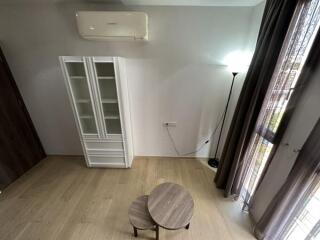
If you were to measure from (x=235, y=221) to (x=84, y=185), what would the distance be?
6.98 ft

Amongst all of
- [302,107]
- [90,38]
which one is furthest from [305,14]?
[90,38]

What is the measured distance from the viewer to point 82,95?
224 cm

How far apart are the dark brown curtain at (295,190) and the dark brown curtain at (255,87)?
0.54 metres

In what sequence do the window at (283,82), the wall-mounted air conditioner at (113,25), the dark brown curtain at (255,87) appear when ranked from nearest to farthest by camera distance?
the window at (283,82)
the dark brown curtain at (255,87)
the wall-mounted air conditioner at (113,25)

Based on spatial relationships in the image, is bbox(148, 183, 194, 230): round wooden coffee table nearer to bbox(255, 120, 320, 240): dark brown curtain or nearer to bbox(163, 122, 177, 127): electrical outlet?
bbox(255, 120, 320, 240): dark brown curtain

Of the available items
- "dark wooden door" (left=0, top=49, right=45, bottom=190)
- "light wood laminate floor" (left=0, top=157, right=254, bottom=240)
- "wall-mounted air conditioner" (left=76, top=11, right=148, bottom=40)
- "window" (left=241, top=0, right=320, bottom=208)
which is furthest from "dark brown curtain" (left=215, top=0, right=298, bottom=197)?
"dark wooden door" (left=0, top=49, right=45, bottom=190)

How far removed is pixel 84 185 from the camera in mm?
2197

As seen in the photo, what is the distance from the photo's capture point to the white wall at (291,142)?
1111mm

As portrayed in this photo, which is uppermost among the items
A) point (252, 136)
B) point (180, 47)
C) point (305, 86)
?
point (180, 47)

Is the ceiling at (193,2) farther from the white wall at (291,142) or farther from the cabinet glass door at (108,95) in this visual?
the white wall at (291,142)

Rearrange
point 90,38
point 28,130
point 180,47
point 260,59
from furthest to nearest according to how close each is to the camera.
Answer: point 28,130
point 180,47
point 90,38
point 260,59

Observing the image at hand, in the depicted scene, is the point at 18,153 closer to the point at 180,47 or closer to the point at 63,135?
the point at 63,135

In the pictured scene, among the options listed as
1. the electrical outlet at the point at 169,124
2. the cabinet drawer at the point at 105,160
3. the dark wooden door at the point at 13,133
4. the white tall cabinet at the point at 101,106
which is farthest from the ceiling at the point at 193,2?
the cabinet drawer at the point at 105,160

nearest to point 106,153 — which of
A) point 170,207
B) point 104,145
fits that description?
point 104,145
